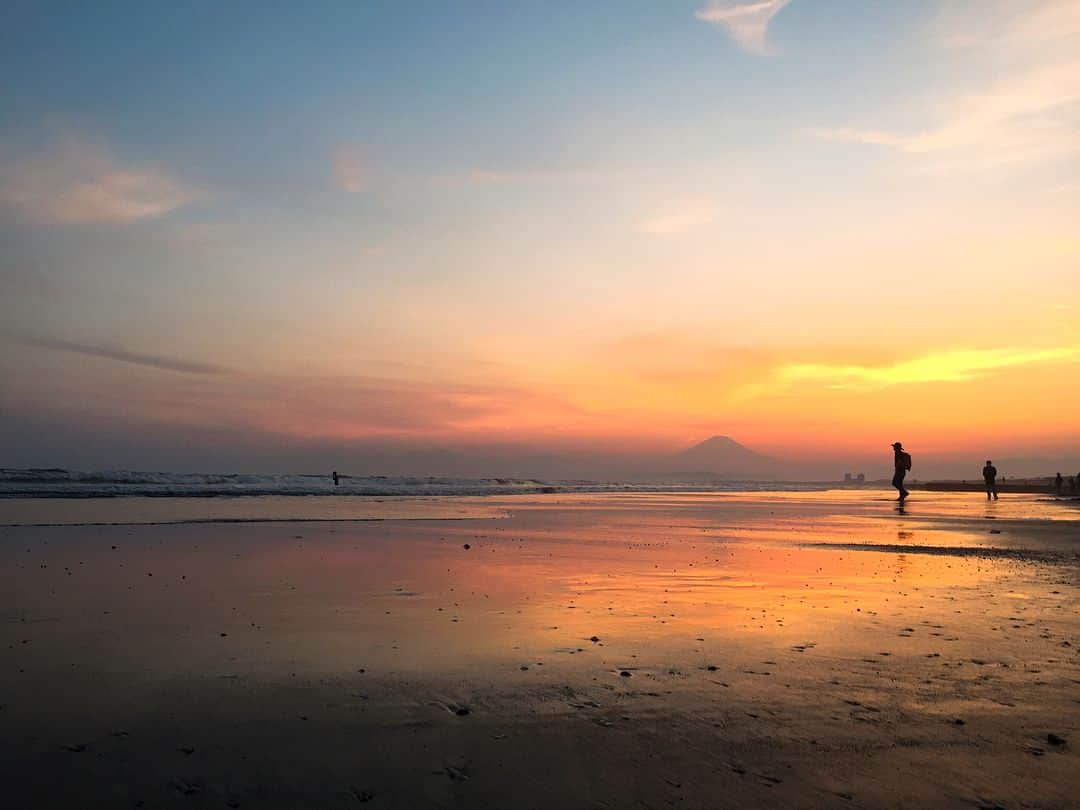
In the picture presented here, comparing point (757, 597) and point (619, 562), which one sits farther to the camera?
point (619, 562)

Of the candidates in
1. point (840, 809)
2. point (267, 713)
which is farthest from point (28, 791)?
point (840, 809)

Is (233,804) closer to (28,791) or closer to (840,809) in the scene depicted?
(28,791)

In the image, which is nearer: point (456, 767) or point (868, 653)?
point (456, 767)

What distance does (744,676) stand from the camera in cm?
671

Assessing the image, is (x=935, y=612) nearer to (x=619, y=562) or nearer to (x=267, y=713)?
(x=619, y=562)

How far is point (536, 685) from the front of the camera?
21.1 feet

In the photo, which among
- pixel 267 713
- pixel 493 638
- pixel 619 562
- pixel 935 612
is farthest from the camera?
pixel 619 562

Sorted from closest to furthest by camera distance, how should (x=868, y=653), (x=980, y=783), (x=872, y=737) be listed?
(x=980, y=783)
(x=872, y=737)
(x=868, y=653)

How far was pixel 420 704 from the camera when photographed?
5.91 meters

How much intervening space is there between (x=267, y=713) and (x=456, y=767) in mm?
1763

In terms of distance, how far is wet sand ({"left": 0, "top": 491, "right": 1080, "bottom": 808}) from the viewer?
4.50m

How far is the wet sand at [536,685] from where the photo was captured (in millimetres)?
4504

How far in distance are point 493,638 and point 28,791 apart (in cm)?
456

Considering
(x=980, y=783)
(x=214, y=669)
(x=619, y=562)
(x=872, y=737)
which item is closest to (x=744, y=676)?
(x=872, y=737)
